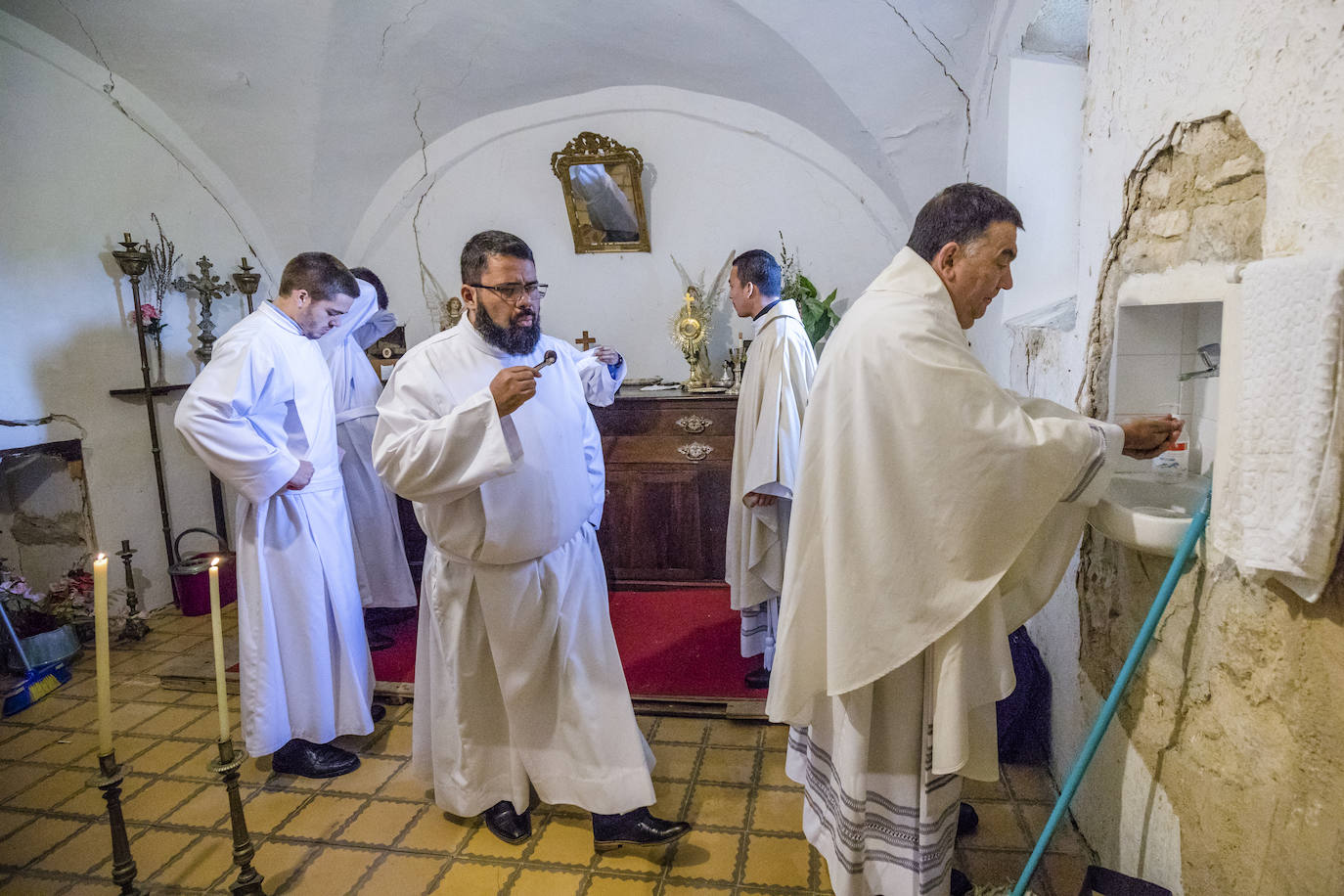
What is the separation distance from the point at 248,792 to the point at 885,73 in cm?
462

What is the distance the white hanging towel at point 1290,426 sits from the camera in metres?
1.23

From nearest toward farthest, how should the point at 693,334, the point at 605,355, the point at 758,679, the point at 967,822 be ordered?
the point at 967,822
the point at 605,355
the point at 758,679
the point at 693,334

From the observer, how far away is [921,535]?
1834mm

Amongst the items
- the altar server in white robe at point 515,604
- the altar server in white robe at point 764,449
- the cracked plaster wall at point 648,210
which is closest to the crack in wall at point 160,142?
the cracked plaster wall at point 648,210

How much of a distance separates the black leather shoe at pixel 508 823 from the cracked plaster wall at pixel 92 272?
3712 millimetres

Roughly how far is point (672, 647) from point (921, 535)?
98.3 inches

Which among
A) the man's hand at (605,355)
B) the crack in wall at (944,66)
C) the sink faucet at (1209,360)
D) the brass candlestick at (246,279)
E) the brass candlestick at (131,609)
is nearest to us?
the sink faucet at (1209,360)

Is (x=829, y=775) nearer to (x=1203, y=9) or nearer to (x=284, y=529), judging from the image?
(x=1203, y=9)

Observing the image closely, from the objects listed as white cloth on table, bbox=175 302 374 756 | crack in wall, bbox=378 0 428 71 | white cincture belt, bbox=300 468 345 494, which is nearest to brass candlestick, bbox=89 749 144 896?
white cloth on table, bbox=175 302 374 756

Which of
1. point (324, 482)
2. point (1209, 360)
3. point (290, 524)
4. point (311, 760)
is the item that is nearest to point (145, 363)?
point (324, 482)

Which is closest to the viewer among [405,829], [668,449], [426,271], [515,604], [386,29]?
[515,604]

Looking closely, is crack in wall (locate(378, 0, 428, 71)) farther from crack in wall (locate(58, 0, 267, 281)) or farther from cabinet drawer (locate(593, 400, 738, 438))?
cabinet drawer (locate(593, 400, 738, 438))

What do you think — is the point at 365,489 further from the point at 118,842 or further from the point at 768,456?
the point at 118,842

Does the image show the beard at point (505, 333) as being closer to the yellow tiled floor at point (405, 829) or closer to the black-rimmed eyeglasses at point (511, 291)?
the black-rimmed eyeglasses at point (511, 291)
